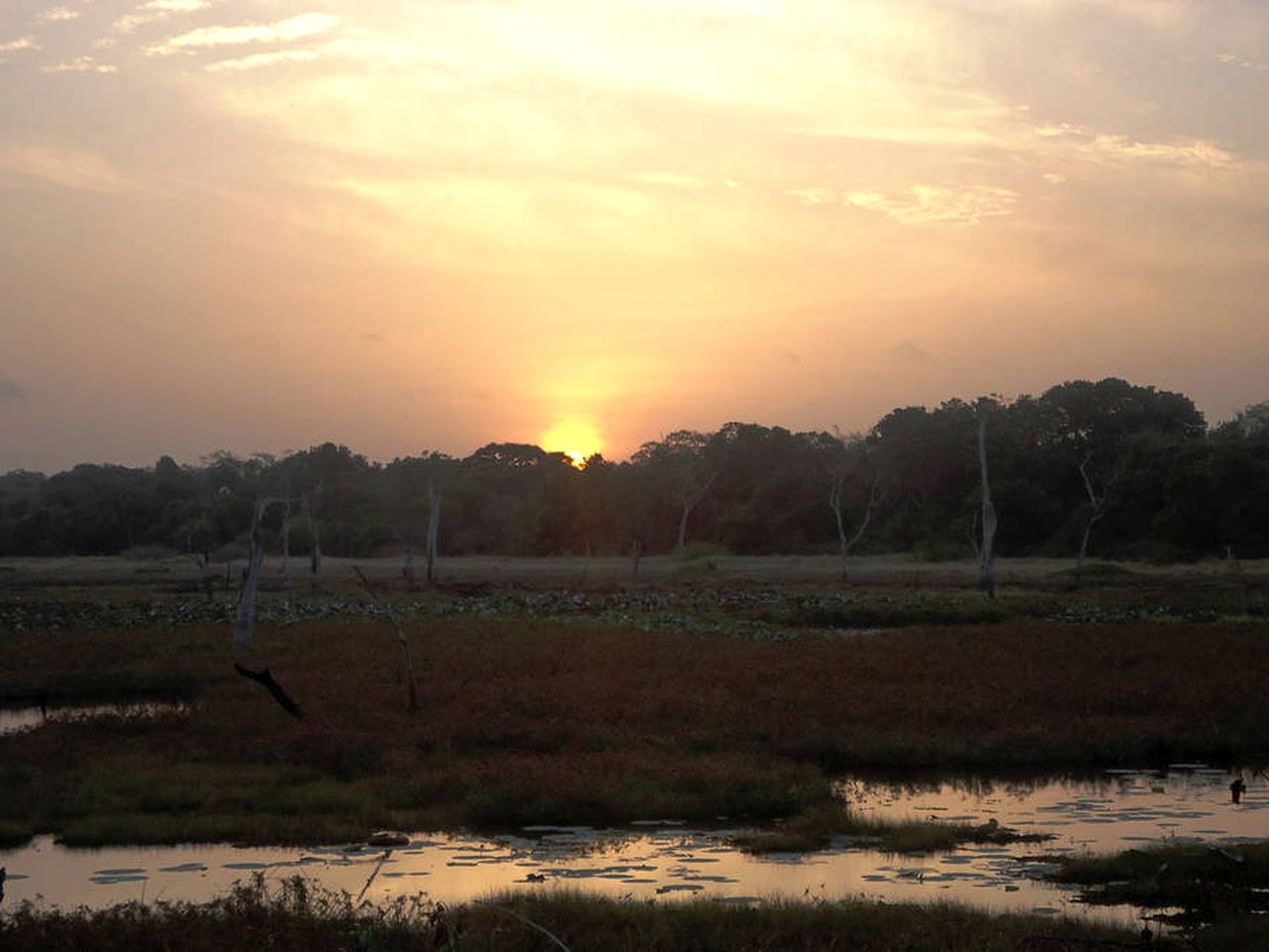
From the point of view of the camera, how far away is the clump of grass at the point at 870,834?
18234 mm

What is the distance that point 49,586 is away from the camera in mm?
77688

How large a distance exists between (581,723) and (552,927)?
1273cm

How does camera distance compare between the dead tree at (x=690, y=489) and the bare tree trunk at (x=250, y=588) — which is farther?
the dead tree at (x=690, y=489)

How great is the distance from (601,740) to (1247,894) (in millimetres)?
12504

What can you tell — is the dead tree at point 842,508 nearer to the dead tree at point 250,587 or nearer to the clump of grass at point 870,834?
the dead tree at point 250,587

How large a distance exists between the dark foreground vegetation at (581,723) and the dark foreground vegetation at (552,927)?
447cm

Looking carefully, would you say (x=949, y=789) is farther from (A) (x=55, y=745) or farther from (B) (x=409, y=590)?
(B) (x=409, y=590)

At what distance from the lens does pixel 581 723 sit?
26.4 m

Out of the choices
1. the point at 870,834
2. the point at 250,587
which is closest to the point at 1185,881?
the point at 870,834

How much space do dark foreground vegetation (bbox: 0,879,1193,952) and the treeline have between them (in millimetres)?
65150

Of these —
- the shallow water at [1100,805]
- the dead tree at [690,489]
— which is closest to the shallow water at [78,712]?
the shallow water at [1100,805]

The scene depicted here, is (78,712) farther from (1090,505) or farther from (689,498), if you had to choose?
(689,498)

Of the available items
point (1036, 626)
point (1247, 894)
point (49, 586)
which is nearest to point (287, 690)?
Answer: point (1247, 894)

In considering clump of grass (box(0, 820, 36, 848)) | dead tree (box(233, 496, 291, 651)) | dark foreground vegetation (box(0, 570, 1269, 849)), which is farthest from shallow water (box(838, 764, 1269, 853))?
dead tree (box(233, 496, 291, 651))
